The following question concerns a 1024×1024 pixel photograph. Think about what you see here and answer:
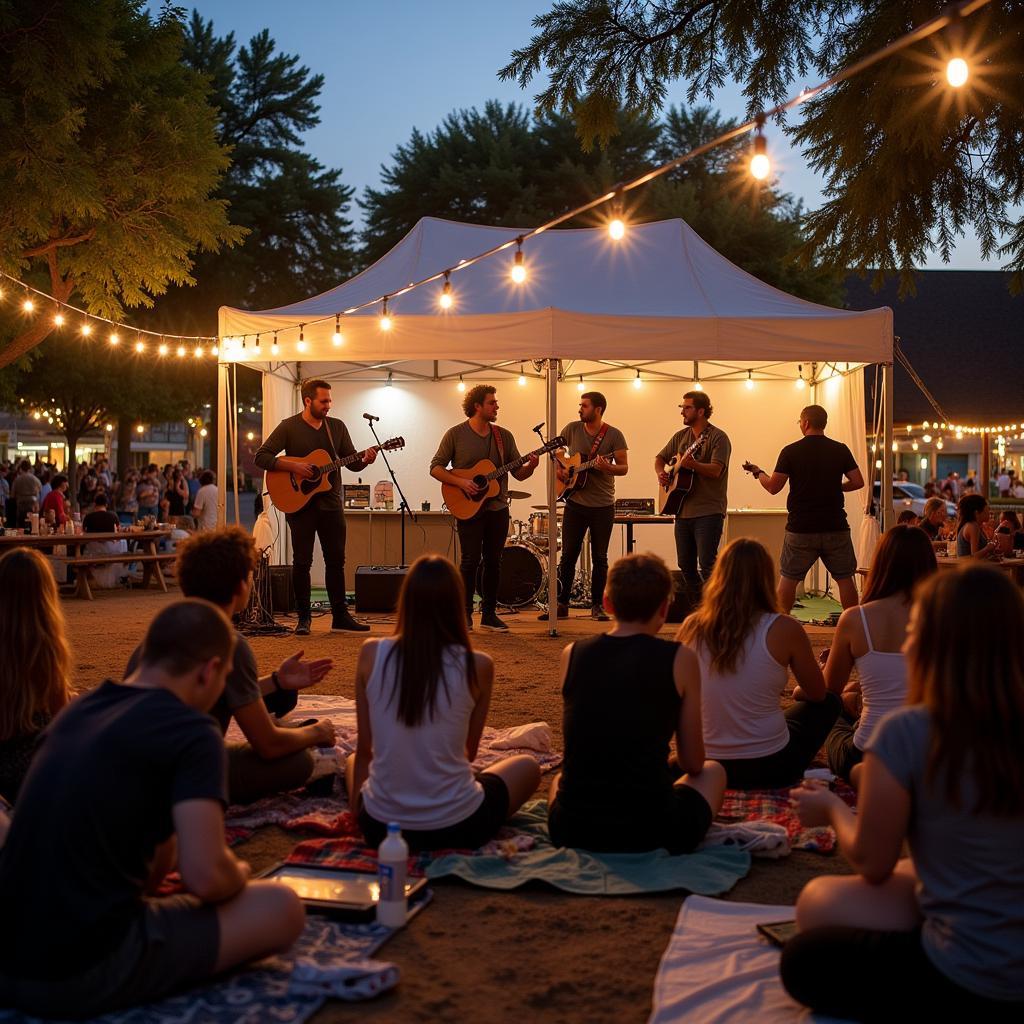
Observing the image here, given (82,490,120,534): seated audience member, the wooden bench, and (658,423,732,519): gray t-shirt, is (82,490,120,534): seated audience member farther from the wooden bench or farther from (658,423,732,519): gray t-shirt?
(658,423,732,519): gray t-shirt

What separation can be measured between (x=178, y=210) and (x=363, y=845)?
10693mm

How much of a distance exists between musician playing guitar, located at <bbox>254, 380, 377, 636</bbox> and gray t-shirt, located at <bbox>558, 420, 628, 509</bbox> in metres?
2.08

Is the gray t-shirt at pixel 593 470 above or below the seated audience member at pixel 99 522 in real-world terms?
above

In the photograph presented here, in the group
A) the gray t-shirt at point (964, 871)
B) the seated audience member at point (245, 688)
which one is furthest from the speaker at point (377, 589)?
the gray t-shirt at point (964, 871)

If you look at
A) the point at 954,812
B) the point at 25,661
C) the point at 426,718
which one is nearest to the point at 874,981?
the point at 954,812

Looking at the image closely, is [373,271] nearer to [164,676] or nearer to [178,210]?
[178,210]

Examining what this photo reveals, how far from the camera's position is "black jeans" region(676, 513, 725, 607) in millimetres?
10000

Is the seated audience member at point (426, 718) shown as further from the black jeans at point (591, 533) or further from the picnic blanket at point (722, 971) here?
the black jeans at point (591, 533)

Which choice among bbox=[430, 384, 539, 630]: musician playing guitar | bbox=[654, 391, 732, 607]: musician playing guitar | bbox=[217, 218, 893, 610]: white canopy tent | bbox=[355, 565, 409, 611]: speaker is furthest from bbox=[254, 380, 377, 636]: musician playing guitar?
bbox=[654, 391, 732, 607]: musician playing guitar

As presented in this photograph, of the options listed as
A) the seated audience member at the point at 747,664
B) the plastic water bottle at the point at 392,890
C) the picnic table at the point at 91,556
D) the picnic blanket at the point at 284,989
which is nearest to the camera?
the picnic blanket at the point at 284,989

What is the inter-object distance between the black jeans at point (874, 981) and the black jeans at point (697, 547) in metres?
7.15

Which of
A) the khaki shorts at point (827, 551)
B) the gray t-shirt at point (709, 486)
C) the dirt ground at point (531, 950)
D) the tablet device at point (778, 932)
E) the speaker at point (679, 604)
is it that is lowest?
the dirt ground at point (531, 950)

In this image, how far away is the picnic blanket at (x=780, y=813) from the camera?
4.34m

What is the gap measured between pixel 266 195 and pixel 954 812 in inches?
1092
